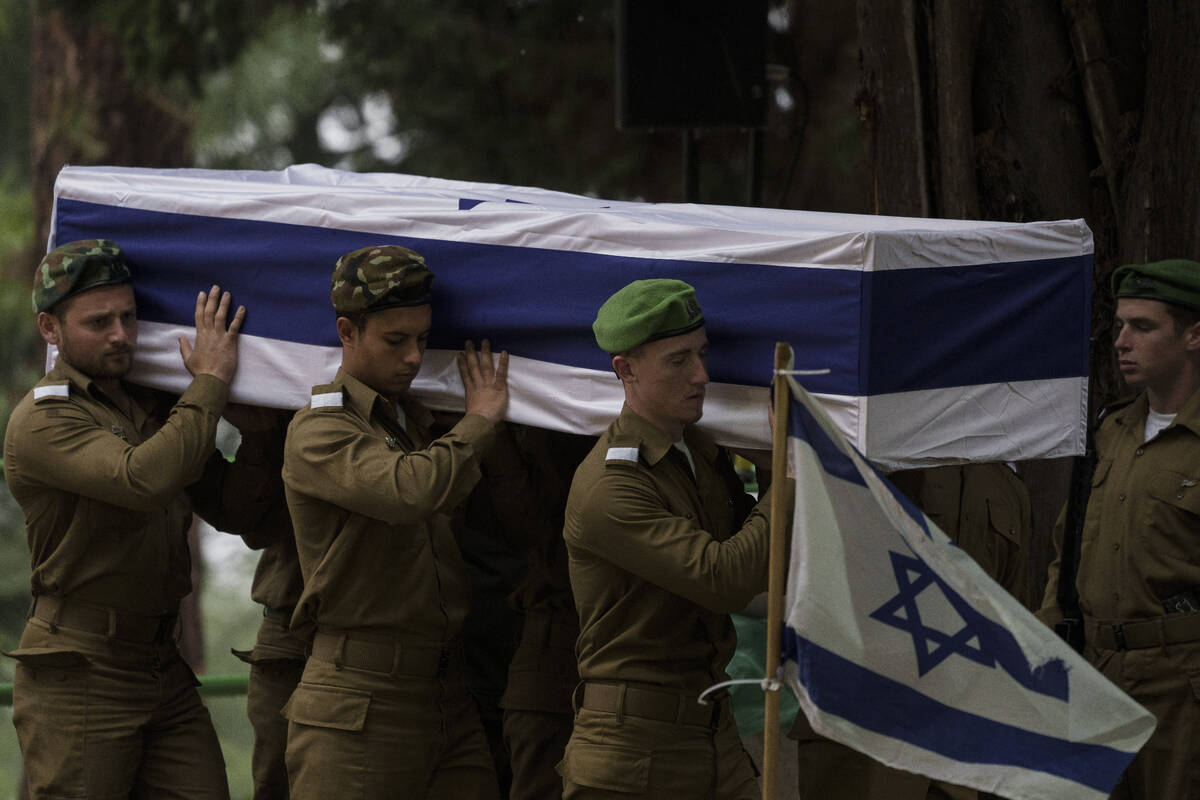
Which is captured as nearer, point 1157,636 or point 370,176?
point 1157,636

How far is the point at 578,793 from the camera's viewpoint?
12.1ft

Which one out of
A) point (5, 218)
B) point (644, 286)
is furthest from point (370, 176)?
point (5, 218)

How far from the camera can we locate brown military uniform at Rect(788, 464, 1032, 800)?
4.14 m

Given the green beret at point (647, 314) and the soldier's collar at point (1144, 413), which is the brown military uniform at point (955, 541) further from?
the green beret at point (647, 314)

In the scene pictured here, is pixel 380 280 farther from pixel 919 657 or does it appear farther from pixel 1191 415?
pixel 1191 415

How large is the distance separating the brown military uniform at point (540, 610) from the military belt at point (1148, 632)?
1407mm

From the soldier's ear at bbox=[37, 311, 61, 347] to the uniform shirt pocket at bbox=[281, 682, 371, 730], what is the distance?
1.18 meters

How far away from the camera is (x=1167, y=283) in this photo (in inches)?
163

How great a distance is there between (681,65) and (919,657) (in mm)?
3480

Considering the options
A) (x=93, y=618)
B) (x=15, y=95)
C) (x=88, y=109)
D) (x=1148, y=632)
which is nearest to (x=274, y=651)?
(x=93, y=618)

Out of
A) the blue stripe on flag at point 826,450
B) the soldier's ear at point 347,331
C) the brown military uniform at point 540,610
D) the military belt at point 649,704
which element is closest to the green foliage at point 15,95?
the brown military uniform at point 540,610

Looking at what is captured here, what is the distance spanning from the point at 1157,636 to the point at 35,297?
3022mm

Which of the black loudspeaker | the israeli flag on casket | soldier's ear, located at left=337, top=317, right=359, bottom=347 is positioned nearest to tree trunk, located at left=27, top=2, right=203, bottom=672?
the black loudspeaker

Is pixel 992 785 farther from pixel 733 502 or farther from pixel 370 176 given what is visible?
pixel 370 176
